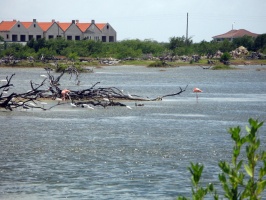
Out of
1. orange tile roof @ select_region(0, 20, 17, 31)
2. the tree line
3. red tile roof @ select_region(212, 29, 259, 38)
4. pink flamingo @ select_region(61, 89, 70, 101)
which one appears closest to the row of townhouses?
orange tile roof @ select_region(0, 20, 17, 31)

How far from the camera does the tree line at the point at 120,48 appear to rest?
10294 centimetres

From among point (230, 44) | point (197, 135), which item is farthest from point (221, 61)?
point (197, 135)

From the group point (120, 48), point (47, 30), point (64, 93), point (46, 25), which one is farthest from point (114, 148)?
point (46, 25)

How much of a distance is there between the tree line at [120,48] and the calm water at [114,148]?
219 feet

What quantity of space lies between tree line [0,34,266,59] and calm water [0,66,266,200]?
219ft

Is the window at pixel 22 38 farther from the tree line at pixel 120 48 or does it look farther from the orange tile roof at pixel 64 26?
the tree line at pixel 120 48

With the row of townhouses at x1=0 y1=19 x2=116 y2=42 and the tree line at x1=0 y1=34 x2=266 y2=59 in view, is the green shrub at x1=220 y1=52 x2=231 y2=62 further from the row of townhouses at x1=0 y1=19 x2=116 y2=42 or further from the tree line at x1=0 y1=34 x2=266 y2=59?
the row of townhouses at x1=0 y1=19 x2=116 y2=42

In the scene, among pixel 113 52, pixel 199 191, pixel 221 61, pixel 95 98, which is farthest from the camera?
pixel 113 52

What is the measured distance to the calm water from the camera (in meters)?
15.2

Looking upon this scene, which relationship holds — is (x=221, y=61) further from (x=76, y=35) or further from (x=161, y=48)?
(x=76, y=35)

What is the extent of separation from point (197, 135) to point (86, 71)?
166 ft

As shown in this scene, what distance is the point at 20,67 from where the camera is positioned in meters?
88.5

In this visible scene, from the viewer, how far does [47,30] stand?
414 ft

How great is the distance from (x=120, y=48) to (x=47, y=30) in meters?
18.6
